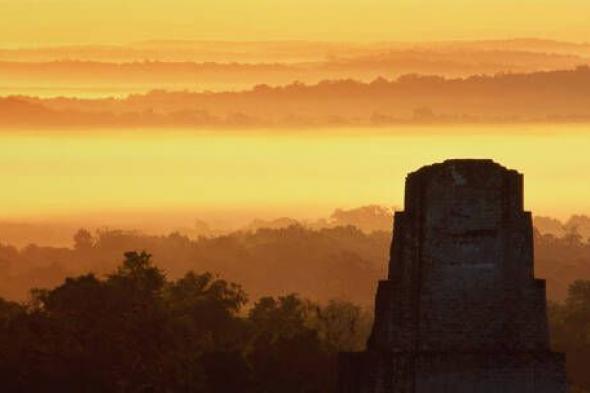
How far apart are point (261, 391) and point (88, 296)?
1197 centimetres

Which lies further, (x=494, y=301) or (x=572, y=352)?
(x=572, y=352)

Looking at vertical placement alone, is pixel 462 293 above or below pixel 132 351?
below

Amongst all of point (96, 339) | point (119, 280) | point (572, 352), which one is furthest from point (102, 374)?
point (572, 352)

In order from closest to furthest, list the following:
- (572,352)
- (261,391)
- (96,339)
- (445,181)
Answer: (445,181) → (261,391) → (96,339) → (572,352)

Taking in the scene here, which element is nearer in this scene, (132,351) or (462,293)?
(462,293)

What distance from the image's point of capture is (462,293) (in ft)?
118

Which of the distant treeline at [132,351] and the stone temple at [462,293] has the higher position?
the distant treeline at [132,351]

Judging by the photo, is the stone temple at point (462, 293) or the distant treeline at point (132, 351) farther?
the distant treeline at point (132, 351)

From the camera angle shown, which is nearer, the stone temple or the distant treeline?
the stone temple

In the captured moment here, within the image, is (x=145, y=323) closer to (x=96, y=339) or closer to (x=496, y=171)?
(x=96, y=339)

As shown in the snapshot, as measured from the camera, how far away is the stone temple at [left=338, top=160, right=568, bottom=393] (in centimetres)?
3575

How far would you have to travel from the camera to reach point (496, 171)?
118 feet

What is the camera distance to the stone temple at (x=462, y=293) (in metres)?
35.8

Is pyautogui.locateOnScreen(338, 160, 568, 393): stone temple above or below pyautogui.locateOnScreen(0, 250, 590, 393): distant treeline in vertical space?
below
